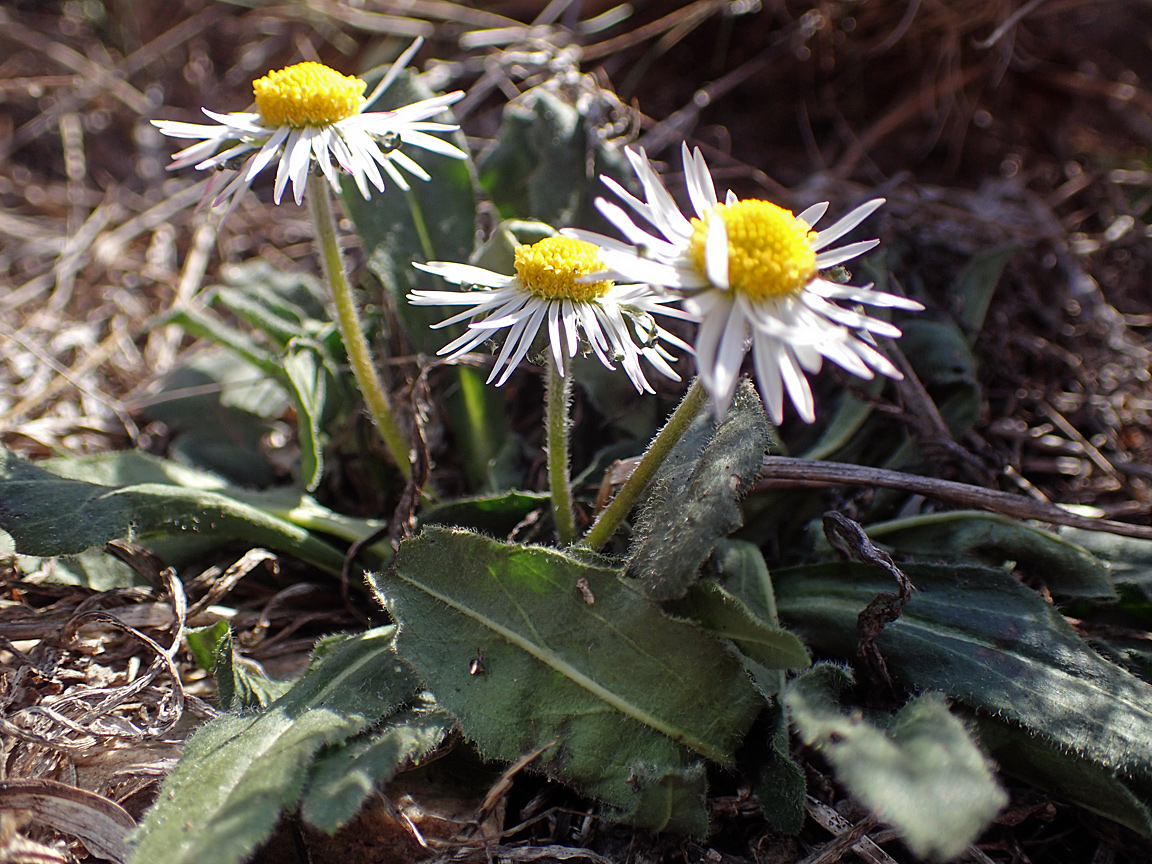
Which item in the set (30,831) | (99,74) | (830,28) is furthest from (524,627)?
(99,74)

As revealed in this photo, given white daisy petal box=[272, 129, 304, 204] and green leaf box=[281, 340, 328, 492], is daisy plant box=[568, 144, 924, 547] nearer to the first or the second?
white daisy petal box=[272, 129, 304, 204]

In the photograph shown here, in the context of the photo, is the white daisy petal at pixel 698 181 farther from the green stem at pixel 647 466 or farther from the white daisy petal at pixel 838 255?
the green stem at pixel 647 466

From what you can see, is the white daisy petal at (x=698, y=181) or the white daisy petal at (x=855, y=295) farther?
the white daisy petal at (x=698, y=181)

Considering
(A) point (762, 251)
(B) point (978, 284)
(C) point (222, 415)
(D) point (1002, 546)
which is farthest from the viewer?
(C) point (222, 415)

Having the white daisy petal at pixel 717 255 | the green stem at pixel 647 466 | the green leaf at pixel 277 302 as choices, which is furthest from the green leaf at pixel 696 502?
the green leaf at pixel 277 302

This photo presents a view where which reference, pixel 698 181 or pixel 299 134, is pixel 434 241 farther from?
pixel 698 181

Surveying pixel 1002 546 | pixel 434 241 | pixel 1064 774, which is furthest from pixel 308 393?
pixel 1064 774
